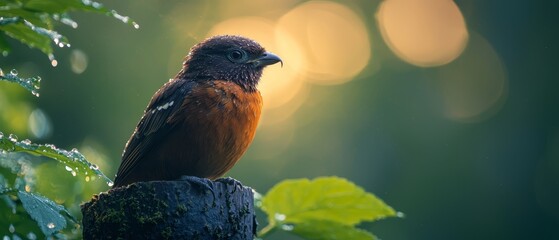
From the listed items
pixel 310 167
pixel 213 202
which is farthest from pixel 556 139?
pixel 213 202

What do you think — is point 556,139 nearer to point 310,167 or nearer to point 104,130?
point 310,167

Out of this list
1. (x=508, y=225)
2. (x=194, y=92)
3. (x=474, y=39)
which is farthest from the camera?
(x=474, y=39)

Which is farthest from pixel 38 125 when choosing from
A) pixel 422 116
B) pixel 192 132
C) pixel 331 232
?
pixel 422 116

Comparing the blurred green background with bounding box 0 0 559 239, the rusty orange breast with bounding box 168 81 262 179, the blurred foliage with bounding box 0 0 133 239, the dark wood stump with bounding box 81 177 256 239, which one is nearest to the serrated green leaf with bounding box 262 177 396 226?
the dark wood stump with bounding box 81 177 256 239

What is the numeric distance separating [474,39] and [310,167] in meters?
6.21

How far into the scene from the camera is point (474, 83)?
69.7 feet

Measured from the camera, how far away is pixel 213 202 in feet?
9.91

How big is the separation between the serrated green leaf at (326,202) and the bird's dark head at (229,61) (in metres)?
1.52

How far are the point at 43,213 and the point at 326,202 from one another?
1.38 metres

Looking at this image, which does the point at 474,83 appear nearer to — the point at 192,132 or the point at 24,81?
the point at 192,132

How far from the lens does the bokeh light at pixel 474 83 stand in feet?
66.3

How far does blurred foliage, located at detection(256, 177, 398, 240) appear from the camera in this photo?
3574mm

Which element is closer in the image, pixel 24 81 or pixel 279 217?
pixel 24 81

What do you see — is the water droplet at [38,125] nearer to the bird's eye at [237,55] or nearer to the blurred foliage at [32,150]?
the blurred foliage at [32,150]
